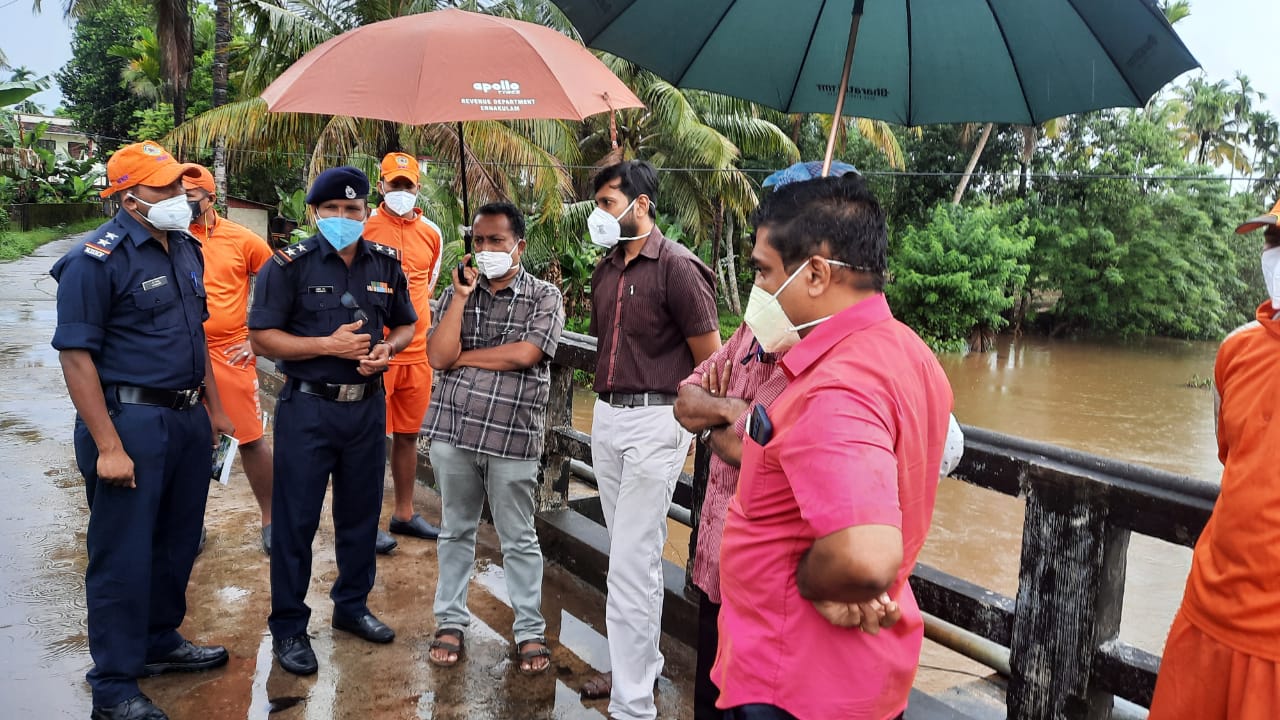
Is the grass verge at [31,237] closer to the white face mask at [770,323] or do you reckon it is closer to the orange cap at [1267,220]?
the white face mask at [770,323]

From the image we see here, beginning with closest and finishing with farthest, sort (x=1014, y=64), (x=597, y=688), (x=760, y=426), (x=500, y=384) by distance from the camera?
(x=760, y=426) → (x=1014, y=64) → (x=597, y=688) → (x=500, y=384)

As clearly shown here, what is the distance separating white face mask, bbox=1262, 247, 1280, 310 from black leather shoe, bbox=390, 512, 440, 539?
4.11 meters

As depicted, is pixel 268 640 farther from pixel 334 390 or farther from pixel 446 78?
pixel 446 78

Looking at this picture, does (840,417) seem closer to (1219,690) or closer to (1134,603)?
(1219,690)

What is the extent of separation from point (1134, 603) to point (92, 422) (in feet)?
33.7

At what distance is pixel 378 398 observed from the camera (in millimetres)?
3896

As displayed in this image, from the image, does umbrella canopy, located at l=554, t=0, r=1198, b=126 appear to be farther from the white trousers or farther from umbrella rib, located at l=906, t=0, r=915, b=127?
the white trousers

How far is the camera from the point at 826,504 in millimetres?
1498

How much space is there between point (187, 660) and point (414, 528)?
A: 1.67 m

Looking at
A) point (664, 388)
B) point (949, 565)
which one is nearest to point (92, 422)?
point (664, 388)

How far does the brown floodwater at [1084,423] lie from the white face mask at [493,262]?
5.63 meters

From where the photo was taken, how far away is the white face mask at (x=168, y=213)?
3291 millimetres

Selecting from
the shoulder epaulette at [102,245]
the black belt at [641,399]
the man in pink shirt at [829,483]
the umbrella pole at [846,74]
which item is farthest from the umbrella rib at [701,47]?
the shoulder epaulette at [102,245]

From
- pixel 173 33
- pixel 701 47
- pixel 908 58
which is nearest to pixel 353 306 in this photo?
pixel 701 47
